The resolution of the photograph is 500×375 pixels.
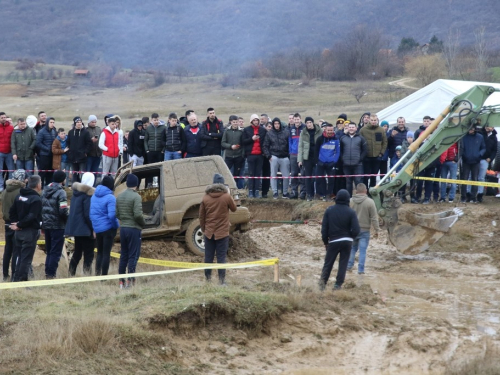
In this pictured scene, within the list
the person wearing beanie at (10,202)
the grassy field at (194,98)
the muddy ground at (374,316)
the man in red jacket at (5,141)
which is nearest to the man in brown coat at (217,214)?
the muddy ground at (374,316)

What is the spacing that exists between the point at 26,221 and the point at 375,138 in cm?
978

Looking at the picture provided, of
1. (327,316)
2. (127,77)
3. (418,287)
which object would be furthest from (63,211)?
(127,77)

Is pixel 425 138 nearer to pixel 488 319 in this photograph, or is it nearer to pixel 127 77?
pixel 488 319

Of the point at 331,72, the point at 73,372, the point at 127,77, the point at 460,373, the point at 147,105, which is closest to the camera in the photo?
the point at 73,372

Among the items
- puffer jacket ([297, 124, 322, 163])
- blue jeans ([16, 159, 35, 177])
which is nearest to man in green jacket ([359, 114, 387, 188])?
puffer jacket ([297, 124, 322, 163])

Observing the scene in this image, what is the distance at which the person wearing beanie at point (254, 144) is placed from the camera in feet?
Result: 66.6

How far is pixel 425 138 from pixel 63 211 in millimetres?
7117

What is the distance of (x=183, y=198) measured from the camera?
15273 mm

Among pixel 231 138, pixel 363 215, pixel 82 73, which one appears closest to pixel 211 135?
pixel 231 138

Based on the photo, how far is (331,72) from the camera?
5472 centimetres

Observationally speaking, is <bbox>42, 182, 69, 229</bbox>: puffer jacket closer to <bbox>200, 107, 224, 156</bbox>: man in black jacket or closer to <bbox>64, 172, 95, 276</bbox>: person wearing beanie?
<bbox>64, 172, 95, 276</bbox>: person wearing beanie

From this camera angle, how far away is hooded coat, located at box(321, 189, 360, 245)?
12227 millimetres

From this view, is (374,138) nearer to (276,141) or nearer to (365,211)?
(276,141)

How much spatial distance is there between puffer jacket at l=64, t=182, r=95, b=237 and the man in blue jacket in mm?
9918
